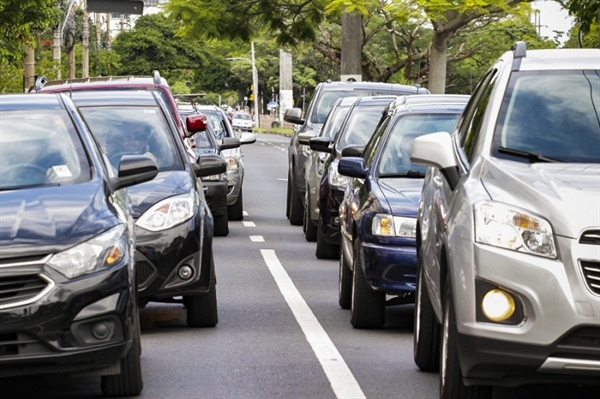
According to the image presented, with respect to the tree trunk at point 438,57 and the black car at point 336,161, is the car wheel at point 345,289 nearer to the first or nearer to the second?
the black car at point 336,161

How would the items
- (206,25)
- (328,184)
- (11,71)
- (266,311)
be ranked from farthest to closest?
(11,71)
(206,25)
(328,184)
(266,311)

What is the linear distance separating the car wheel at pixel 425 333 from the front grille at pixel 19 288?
245 cm

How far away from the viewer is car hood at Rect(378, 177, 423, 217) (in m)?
11.3

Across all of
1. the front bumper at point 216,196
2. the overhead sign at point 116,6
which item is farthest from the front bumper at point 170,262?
the overhead sign at point 116,6

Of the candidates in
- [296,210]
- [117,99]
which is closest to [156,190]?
[117,99]

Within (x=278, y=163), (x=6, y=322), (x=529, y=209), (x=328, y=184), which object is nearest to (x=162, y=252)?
(x=6, y=322)

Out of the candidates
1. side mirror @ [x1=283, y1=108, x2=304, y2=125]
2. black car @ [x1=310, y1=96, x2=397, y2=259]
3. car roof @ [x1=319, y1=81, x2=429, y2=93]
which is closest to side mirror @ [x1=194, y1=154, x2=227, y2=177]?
black car @ [x1=310, y1=96, x2=397, y2=259]

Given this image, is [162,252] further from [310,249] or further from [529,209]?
[310,249]

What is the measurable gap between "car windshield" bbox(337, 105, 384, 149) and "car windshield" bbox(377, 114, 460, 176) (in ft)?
14.6

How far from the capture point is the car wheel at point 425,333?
907cm

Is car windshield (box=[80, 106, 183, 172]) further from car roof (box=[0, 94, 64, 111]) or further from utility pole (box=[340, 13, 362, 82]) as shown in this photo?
utility pole (box=[340, 13, 362, 82])

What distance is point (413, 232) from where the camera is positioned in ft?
36.5

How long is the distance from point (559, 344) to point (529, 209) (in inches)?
23.8

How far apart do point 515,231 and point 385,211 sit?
4542mm
